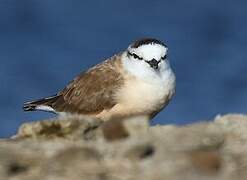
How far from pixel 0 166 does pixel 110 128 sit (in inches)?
67.4

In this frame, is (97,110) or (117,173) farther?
(97,110)

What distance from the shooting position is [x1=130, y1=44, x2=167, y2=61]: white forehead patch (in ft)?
56.0

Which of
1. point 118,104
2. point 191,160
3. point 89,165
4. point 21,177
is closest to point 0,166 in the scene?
point 21,177

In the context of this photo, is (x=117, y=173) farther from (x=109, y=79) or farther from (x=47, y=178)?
(x=109, y=79)

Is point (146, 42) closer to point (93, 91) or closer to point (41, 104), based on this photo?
point (93, 91)

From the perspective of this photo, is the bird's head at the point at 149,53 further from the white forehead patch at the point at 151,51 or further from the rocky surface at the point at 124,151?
the rocky surface at the point at 124,151

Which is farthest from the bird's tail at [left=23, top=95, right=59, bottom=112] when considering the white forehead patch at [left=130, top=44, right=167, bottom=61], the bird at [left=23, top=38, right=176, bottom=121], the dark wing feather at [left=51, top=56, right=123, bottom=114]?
the white forehead patch at [left=130, top=44, right=167, bottom=61]

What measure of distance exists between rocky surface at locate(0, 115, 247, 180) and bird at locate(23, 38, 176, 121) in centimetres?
426

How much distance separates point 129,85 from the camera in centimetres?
1708

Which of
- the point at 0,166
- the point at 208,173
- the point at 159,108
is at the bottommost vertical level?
the point at 208,173

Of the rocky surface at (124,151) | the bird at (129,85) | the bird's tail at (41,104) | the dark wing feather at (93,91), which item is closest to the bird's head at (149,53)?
the bird at (129,85)

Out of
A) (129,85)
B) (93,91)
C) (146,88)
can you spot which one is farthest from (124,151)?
(93,91)

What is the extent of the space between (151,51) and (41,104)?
4305 mm

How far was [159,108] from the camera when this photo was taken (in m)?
16.7
